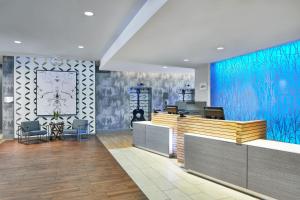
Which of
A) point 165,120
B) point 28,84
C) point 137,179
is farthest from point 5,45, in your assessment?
point 137,179

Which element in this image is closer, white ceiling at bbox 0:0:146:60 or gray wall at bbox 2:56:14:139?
white ceiling at bbox 0:0:146:60

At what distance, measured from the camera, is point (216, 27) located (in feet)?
12.1

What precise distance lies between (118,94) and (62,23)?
6076mm

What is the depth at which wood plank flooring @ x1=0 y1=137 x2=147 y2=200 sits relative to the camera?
3496 mm

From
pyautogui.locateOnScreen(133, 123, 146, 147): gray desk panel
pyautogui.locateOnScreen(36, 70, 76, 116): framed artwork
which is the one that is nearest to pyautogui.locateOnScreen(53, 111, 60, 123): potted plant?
pyautogui.locateOnScreen(36, 70, 76, 116): framed artwork

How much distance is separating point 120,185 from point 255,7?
11.9 ft

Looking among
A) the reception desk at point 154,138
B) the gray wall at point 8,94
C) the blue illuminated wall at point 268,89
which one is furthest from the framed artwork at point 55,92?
the blue illuminated wall at point 268,89

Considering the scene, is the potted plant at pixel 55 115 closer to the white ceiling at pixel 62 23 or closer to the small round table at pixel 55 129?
the small round table at pixel 55 129

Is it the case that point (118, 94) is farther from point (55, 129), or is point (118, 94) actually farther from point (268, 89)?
point (268, 89)

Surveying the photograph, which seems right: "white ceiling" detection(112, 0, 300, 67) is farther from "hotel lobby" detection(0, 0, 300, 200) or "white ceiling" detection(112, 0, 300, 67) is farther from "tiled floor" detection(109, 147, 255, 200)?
"tiled floor" detection(109, 147, 255, 200)

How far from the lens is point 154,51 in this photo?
5562 mm

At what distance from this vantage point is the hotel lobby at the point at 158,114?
3.31m

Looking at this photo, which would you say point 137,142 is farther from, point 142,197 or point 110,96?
point 110,96

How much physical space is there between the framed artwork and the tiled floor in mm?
4354
